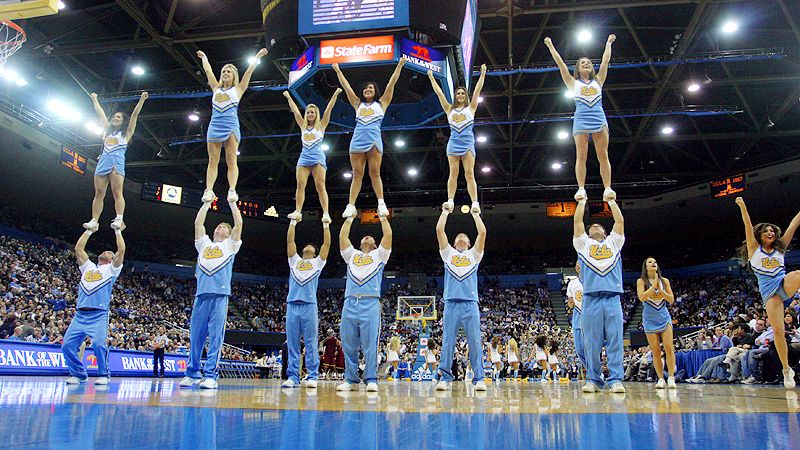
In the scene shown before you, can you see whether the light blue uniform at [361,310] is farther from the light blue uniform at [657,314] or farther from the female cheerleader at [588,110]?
the light blue uniform at [657,314]

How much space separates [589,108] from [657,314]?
2997 millimetres

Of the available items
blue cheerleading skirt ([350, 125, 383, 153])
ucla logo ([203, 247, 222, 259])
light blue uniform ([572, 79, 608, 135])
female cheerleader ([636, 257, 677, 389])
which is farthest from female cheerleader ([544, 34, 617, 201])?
ucla logo ([203, 247, 222, 259])

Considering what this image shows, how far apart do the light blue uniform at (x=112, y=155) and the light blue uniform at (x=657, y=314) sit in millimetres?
7718

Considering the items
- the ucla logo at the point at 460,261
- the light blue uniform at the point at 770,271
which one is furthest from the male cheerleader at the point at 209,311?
the light blue uniform at the point at 770,271

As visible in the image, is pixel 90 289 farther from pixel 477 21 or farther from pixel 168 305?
pixel 168 305

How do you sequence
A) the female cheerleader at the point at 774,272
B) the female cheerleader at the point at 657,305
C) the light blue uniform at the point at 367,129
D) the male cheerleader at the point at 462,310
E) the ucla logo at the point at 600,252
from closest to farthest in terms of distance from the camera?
1. the ucla logo at the point at 600,252
2. the male cheerleader at the point at 462,310
3. the female cheerleader at the point at 774,272
4. the female cheerleader at the point at 657,305
5. the light blue uniform at the point at 367,129

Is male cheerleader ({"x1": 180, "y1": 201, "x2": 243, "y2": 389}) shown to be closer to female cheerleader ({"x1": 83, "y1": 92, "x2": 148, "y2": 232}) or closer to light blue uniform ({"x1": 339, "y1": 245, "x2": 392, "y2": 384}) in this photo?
light blue uniform ({"x1": 339, "y1": 245, "x2": 392, "y2": 384})

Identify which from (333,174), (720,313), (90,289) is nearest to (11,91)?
(333,174)

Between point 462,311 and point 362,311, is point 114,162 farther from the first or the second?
point 462,311

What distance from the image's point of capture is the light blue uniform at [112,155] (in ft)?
25.7

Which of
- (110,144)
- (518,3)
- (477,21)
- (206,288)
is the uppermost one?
(518,3)

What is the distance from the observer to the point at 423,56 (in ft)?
33.1

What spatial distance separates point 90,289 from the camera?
23.2 ft

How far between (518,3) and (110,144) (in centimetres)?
1038
